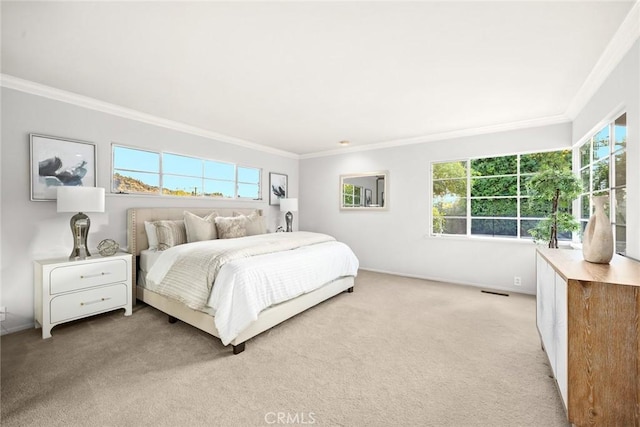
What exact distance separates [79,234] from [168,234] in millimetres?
814

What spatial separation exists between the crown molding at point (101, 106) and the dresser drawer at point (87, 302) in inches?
80.7

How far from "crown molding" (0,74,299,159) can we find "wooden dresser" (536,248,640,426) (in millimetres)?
4432

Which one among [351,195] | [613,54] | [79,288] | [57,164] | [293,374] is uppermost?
[613,54]

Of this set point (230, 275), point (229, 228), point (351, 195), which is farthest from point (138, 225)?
point (351, 195)

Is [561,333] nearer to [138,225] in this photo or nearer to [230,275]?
[230,275]

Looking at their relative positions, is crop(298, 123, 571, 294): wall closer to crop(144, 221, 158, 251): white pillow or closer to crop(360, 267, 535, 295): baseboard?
crop(360, 267, 535, 295): baseboard

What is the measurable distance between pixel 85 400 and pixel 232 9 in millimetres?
2601

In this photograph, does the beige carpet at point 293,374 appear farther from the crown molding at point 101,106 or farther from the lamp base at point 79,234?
the crown molding at point 101,106

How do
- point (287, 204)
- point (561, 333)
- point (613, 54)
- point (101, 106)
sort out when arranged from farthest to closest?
point (287, 204) < point (101, 106) < point (613, 54) < point (561, 333)

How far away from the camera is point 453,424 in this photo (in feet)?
5.01

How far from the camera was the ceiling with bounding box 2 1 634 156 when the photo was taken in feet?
5.69

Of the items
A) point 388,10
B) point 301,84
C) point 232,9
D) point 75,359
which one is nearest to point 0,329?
point 75,359

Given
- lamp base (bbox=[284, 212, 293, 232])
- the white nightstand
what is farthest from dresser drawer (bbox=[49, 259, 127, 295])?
lamp base (bbox=[284, 212, 293, 232])

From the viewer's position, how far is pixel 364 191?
5.34m
